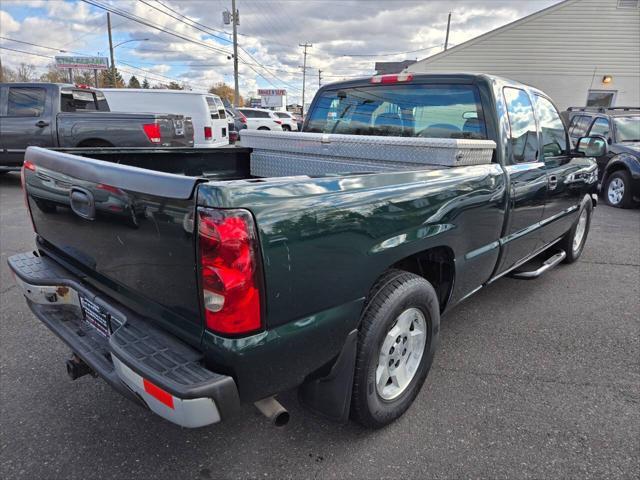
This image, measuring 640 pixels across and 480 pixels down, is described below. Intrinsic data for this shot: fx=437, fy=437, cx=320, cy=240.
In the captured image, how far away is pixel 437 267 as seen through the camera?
281 cm

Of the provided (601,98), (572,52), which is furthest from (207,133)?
(601,98)

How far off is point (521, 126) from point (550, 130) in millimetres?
837

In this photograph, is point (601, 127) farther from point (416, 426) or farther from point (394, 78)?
point (416, 426)

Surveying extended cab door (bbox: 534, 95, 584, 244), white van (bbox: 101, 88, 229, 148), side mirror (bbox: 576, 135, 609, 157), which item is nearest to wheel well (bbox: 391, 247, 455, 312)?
extended cab door (bbox: 534, 95, 584, 244)

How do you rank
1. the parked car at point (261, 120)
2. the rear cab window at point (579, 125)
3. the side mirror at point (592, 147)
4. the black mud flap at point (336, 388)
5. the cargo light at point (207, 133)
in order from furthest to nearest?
the parked car at point (261, 120)
the cargo light at point (207, 133)
the rear cab window at point (579, 125)
the side mirror at point (592, 147)
the black mud flap at point (336, 388)

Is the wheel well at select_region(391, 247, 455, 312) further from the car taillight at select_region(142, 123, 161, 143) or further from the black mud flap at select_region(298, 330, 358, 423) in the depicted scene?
the car taillight at select_region(142, 123, 161, 143)

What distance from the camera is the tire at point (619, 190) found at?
862 cm

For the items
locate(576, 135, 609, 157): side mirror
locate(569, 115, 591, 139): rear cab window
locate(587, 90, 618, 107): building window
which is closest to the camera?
locate(576, 135, 609, 157): side mirror

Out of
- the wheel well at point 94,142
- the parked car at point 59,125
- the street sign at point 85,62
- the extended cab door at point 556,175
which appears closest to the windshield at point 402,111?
the extended cab door at point 556,175

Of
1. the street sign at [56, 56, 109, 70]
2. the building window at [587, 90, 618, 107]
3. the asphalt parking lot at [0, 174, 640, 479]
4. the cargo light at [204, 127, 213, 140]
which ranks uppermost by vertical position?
the street sign at [56, 56, 109, 70]

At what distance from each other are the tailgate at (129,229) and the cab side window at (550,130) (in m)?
3.34

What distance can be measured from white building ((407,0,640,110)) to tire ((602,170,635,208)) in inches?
453

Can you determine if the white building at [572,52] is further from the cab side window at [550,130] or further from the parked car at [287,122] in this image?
the cab side window at [550,130]

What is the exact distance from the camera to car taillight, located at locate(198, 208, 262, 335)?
1.51 metres
